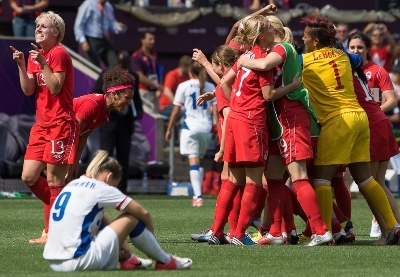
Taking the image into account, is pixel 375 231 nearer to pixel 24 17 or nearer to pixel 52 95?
pixel 52 95

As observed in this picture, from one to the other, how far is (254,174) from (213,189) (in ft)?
29.9

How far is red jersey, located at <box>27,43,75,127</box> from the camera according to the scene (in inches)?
377

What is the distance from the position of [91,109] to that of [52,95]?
14.3 inches

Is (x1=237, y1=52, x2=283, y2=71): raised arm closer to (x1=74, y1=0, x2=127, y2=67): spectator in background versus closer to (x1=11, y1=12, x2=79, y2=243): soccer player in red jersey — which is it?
(x1=11, y1=12, x2=79, y2=243): soccer player in red jersey

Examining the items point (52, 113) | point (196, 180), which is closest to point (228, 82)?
point (52, 113)

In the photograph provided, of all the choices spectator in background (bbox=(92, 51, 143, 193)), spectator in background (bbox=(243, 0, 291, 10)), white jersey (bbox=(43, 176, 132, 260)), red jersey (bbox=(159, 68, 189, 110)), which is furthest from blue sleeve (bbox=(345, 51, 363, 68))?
spectator in background (bbox=(243, 0, 291, 10))

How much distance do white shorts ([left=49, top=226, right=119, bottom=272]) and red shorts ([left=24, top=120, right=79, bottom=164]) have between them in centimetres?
239

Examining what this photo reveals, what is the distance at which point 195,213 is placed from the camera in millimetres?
13844

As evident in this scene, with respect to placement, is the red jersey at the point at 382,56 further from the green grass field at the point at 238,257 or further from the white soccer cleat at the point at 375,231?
the white soccer cleat at the point at 375,231

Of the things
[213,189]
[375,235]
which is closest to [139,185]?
[213,189]

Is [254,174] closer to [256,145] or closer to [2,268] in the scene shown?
[256,145]

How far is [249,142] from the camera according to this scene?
9016 millimetres

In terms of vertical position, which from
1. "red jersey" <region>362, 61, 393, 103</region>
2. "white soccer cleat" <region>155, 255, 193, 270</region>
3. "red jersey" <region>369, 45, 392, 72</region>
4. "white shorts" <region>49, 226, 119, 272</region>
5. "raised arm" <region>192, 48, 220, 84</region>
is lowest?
"red jersey" <region>369, 45, 392, 72</region>

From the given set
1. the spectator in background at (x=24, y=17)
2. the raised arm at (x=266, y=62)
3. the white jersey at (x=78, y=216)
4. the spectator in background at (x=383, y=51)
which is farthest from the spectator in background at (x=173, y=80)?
the white jersey at (x=78, y=216)
